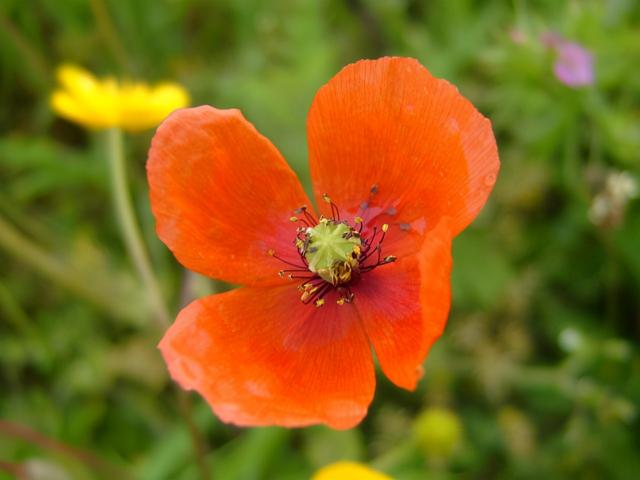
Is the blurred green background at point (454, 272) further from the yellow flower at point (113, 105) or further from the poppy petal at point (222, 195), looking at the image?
the poppy petal at point (222, 195)

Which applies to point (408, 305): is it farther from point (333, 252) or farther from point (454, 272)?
point (454, 272)

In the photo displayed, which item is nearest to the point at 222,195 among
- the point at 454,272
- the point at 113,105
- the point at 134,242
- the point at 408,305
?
the point at 408,305

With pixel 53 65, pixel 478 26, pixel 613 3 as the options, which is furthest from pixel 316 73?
pixel 53 65

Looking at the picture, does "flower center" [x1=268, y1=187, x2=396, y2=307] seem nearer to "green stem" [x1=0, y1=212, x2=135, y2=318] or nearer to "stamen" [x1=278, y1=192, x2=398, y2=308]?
"stamen" [x1=278, y1=192, x2=398, y2=308]

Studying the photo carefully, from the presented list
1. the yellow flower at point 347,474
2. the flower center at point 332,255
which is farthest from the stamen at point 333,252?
the yellow flower at point 347,474

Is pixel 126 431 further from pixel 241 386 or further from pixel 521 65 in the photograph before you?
pixel 521 65

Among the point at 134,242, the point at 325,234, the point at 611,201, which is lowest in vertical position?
the point at 611,201
